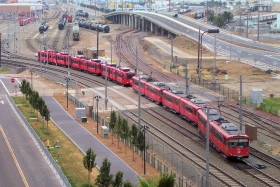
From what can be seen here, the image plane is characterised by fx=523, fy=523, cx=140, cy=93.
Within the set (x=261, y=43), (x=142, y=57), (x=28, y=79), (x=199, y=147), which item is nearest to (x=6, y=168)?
(x=199, y=147)

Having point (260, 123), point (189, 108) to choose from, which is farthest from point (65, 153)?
point (260, 123)

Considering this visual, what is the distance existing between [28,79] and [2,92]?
11.2 meters

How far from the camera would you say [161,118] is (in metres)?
56.3

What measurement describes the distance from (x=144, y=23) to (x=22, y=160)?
129 meters

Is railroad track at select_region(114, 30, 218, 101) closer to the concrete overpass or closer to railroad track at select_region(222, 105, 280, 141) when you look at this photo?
railroad track at select_region(222, 105, 280, 141)

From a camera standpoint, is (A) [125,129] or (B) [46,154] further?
(A) [125,129]

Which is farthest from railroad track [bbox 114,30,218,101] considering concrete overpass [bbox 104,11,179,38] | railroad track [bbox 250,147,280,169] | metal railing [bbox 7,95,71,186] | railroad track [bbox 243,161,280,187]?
railroad track [bbox 243,161,280,187]

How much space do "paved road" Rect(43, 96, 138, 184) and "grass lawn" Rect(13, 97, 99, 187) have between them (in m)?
0.73

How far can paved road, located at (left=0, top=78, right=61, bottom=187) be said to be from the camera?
35406 millimetres

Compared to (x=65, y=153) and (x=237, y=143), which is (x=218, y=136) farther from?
(x=65, y=153)

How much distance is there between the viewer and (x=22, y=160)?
40.2 meters

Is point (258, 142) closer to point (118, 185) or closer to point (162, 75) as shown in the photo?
point (118, 185)

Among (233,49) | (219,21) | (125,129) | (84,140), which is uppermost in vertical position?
(219,21)

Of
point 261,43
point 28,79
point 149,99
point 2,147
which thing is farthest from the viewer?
point 261,43
